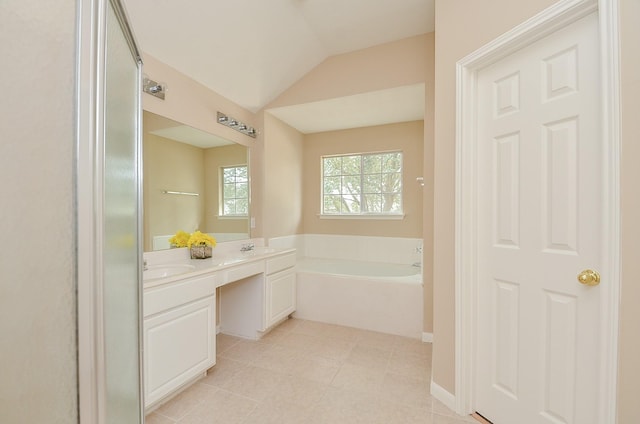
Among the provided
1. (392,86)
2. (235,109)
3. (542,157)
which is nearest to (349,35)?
(392,86)

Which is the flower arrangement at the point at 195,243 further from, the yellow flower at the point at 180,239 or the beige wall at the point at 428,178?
the beige wall at the point at 428,178

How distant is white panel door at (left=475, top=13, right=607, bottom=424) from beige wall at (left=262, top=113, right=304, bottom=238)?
2222 mm

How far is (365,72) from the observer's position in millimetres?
2682

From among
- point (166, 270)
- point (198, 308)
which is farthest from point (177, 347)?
point (166, 270)

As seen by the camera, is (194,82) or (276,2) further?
(194,82)

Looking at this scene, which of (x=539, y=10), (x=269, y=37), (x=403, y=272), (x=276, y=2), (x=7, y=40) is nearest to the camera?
Answer: (x=7, y=40)

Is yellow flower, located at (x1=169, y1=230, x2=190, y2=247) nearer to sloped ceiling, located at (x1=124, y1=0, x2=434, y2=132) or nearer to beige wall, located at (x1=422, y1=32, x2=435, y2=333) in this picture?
sloped ceiling, located at (x1=124, y1=0, x2=434, y2=132)

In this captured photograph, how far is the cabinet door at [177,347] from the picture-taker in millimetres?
1489

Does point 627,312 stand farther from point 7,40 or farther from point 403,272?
point 403,272

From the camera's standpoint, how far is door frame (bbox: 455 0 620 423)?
3.19 ft

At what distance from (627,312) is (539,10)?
4.25 feet

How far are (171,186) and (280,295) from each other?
→ 143 cm

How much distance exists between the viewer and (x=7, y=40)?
1.55 feet

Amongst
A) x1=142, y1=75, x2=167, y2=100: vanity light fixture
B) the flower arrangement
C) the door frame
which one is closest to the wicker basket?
the flower arrangement
